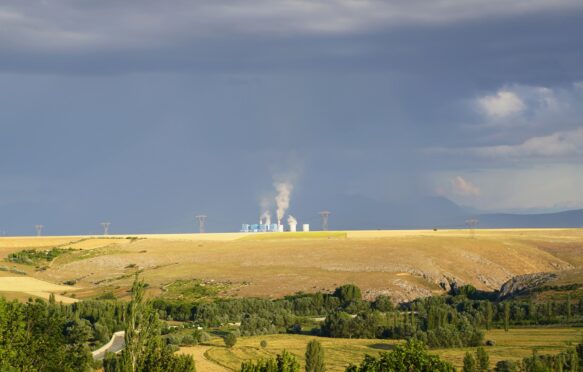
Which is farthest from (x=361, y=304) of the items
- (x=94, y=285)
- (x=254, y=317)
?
(x=94, y=285)

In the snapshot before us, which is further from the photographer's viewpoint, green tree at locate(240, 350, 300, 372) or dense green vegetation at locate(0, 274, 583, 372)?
green tree at locate(240, 350, 300, 372)

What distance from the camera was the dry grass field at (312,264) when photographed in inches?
4830

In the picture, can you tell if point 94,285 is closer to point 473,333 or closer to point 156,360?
point 473,333

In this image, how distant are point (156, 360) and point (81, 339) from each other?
38.0 meters

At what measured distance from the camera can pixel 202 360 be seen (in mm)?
71250

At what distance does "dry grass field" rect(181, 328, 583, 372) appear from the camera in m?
69.7

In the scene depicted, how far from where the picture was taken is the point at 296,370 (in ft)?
143

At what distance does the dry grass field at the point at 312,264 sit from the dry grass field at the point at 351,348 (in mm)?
32504

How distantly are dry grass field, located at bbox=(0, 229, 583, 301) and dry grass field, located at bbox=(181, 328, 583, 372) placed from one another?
32504 millimetres

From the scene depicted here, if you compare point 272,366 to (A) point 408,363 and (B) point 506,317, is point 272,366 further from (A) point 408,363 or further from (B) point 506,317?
(B) point 506,317

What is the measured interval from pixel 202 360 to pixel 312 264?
221ft

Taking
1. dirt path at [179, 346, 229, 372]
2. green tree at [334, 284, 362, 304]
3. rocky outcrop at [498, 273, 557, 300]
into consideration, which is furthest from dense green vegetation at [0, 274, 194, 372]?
rocky outcrop at [498, 273, 557, 300]

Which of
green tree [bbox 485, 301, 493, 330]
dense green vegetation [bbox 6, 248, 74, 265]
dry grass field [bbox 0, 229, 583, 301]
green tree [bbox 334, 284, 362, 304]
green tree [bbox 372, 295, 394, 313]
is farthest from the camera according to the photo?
dense green vegetation [bbox 6, 248, 74, 265]

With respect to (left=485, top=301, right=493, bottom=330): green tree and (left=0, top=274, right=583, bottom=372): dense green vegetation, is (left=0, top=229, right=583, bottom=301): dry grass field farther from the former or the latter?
(left=485, top=301, right=493, bottom=330): green tree
